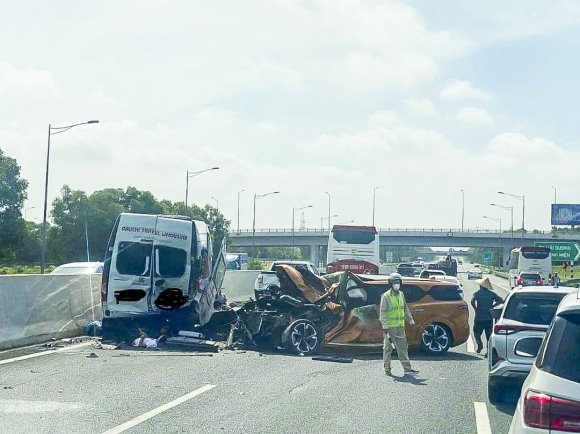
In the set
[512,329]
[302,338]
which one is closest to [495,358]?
[512,329]

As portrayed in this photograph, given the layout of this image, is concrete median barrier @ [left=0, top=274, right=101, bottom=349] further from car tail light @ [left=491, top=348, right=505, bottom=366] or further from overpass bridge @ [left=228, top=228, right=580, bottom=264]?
overpass bridge @ [left=228, top=228, right=580, bottom=264]

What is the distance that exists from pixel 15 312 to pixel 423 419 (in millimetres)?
9515

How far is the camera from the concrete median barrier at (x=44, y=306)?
1583 cm

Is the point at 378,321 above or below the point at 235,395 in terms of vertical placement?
above

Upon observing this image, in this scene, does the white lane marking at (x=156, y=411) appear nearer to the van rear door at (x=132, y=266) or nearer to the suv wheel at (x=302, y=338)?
the suv wheel at (x=302, y=338)

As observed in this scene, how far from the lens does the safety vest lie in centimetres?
1349

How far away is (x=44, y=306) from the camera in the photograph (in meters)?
17.2

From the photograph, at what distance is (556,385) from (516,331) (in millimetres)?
6416

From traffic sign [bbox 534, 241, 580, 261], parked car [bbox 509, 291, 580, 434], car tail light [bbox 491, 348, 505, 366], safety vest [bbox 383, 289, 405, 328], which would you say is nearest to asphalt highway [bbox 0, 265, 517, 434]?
car tail light [bbox 491, 348, 505, 366]

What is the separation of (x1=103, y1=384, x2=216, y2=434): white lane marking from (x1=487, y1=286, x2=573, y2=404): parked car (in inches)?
151

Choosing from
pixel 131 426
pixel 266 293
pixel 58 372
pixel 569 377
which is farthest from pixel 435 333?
pixel 569 377

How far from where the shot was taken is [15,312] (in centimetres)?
1603

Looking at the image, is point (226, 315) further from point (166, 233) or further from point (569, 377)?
point (569, 377)

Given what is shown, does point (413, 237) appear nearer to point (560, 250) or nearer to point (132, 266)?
point (560, 250)
